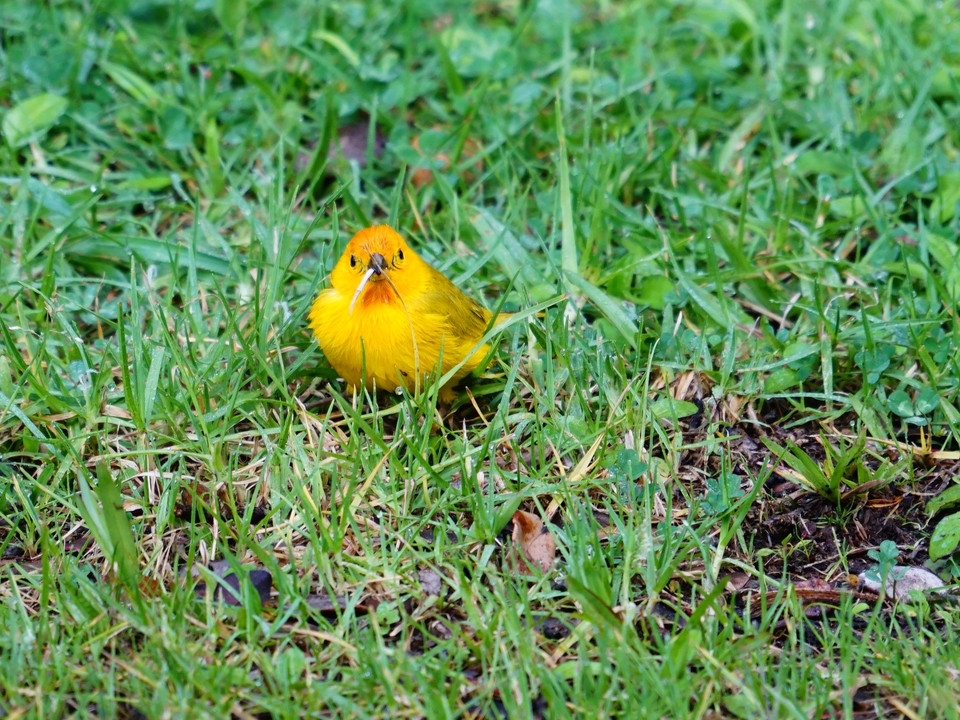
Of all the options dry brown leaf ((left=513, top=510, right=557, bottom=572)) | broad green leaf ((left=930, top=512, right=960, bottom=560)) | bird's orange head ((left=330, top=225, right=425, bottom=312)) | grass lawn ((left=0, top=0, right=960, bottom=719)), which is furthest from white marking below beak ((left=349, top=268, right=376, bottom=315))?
broad green leaf ((left=930, top=512, right=960, bottom=560))

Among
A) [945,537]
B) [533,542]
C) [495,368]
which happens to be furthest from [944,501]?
[495,368]

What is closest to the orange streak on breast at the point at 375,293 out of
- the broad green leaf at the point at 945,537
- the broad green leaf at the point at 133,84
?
the broad green leaf at the point at 945,537

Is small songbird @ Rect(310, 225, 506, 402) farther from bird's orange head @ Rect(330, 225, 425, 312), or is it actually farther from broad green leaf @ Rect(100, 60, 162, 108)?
broad green leaf @ Rect(100, 60, 162, 108)

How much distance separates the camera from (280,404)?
330 cm

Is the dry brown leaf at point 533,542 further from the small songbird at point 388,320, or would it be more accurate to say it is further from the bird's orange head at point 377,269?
the bird's orange head at point 377,269

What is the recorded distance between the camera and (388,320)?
3.27 metres

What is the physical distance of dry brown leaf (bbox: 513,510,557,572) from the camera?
9.61ft

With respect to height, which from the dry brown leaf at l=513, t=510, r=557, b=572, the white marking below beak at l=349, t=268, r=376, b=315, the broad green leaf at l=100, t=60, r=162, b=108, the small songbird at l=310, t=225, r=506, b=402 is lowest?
the dry brown leaf at l=513, t=510, r=557, b=572

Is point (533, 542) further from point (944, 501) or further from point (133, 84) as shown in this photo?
point (133, 84)

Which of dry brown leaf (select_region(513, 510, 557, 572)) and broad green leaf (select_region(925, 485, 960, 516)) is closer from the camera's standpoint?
dry brown leaf (select_region(513, 510, 557, 572))

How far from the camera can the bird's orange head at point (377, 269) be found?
3268 millimetres

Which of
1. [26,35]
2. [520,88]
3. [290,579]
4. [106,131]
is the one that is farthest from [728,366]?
[26,35]

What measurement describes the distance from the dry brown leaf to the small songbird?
541mm

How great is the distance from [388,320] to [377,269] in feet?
0.54
